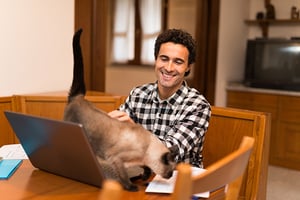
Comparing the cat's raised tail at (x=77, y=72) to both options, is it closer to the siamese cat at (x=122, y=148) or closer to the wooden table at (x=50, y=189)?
the siamese cat at (x=122, y=148)

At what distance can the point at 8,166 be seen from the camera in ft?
4.24

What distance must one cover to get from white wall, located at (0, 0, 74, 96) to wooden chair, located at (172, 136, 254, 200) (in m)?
1.75

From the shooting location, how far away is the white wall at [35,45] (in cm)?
229

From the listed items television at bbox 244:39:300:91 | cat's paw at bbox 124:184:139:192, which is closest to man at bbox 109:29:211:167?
cat's paw at bbox 124:184:139:192

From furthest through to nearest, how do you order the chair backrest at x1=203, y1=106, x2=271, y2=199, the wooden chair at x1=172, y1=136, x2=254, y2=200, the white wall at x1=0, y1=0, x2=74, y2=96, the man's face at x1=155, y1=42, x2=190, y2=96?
1. the white wall at x1=0, y1=0, x2=74, y2=96
2. the chair backrest at x1=203, y1=106, x2=271, y2=199
3. the man's face at x1=155, y1=42, x2=190, y2=96
4. the wooden chair at x1=172, y1=136, x2=254, y2=200

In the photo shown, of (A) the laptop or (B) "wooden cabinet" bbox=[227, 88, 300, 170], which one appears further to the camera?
(B) "wooden cabinet" bbox=[227, 88, 300, 170]

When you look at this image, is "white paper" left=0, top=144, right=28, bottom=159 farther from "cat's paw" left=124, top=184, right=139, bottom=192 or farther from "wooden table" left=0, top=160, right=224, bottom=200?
"cat's paw" left=124, top=184, right=139, bottom=192

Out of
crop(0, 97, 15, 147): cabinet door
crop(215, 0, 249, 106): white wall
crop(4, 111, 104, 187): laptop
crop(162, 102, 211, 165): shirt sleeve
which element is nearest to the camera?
crop(4, 111, 104, 187): laptop

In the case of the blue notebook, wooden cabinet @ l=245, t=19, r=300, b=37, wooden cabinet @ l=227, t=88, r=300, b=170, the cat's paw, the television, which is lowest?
wooden cabinet @ l=227, t=88, r=300, b=170

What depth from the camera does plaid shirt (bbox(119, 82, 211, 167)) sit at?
140 centimetres

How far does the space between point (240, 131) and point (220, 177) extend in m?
1.12

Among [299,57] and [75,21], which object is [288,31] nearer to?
[299,57]

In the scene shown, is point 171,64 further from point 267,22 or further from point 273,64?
point 267,22

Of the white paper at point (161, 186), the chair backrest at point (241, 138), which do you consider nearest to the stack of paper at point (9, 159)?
the white paper at point (161, 186)
